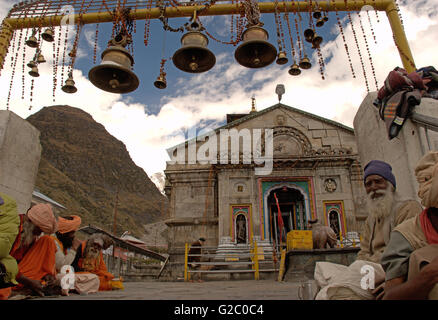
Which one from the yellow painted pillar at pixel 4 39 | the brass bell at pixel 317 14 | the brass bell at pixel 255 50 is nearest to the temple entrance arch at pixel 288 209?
the brass bell at pixel 317 14

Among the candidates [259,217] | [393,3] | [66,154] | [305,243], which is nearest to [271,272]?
[305,243]

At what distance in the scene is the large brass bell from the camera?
490 cm

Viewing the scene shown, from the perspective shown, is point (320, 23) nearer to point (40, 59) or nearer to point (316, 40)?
point (316, 40)

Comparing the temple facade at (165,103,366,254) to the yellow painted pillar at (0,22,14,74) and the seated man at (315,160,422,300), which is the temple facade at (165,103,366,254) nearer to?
the yellow painted pillar at (0,22,14,74)

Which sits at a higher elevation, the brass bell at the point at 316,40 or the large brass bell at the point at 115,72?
the brass bell at the point at 316,40

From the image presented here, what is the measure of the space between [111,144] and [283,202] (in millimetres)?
107351

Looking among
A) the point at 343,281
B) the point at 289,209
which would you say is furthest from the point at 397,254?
the point at 289,209

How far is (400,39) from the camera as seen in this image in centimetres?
638

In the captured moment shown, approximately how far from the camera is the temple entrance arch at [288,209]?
17062mm

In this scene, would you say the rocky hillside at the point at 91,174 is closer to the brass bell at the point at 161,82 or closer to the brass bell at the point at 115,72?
the brass bell at the point at 161,82

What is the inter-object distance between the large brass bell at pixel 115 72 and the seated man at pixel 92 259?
2.62m

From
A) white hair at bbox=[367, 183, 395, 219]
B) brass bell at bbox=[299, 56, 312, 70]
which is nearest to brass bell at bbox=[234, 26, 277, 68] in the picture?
brass bell at bbox=[299, 56, 312, 70]

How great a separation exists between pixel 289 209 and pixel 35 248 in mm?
16553
